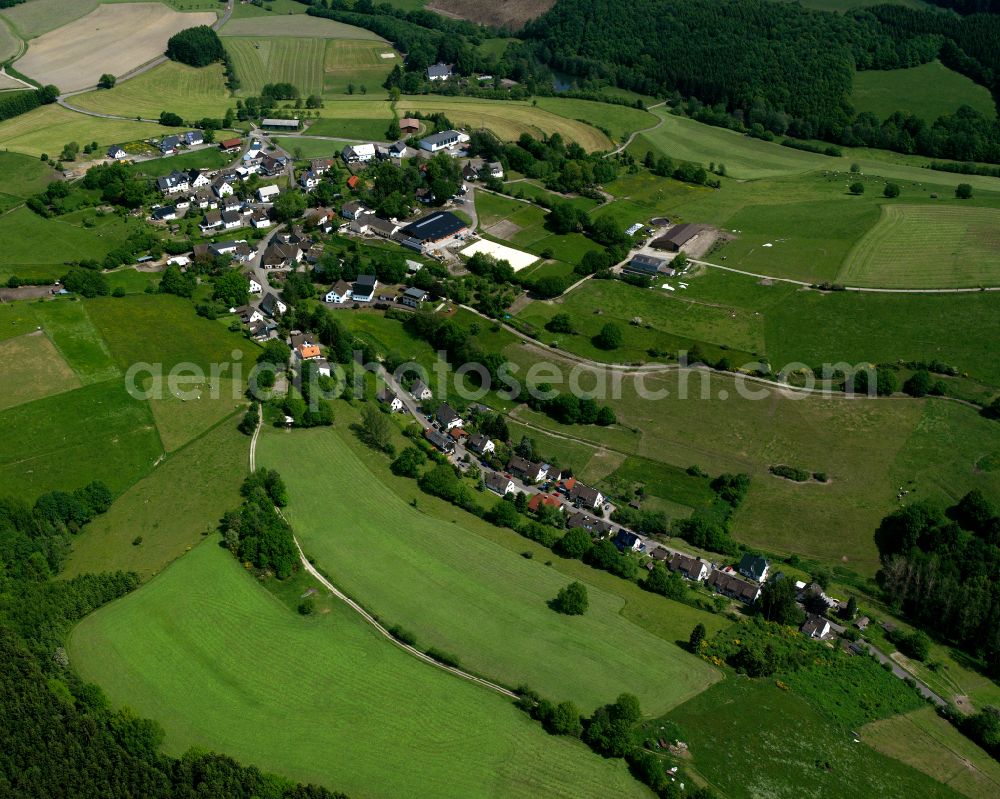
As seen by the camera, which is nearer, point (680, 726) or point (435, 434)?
point (680, 726)

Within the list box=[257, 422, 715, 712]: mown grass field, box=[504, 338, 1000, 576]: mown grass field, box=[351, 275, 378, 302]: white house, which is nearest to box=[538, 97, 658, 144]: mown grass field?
box=[351, 275, 378, 302]: white house

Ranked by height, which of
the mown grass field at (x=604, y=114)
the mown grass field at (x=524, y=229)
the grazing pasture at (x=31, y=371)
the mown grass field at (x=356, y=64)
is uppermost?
the mown grass field at (x=356, y=64)

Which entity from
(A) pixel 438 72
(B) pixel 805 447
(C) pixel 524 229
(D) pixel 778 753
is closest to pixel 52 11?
(A) pixel 438 72

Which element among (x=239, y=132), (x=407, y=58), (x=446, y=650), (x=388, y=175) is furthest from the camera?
(x=407, y=58)

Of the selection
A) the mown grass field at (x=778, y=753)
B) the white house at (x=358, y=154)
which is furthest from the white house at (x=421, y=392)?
the white house at (x=358, y=154)

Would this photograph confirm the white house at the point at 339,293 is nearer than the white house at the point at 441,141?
Yes

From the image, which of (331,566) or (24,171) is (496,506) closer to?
(331,566)

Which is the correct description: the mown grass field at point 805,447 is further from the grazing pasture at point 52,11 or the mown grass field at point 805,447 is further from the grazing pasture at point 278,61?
the grazing pasture at point 52,11

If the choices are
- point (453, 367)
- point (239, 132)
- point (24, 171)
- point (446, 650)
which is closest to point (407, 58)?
point (239, 132)
